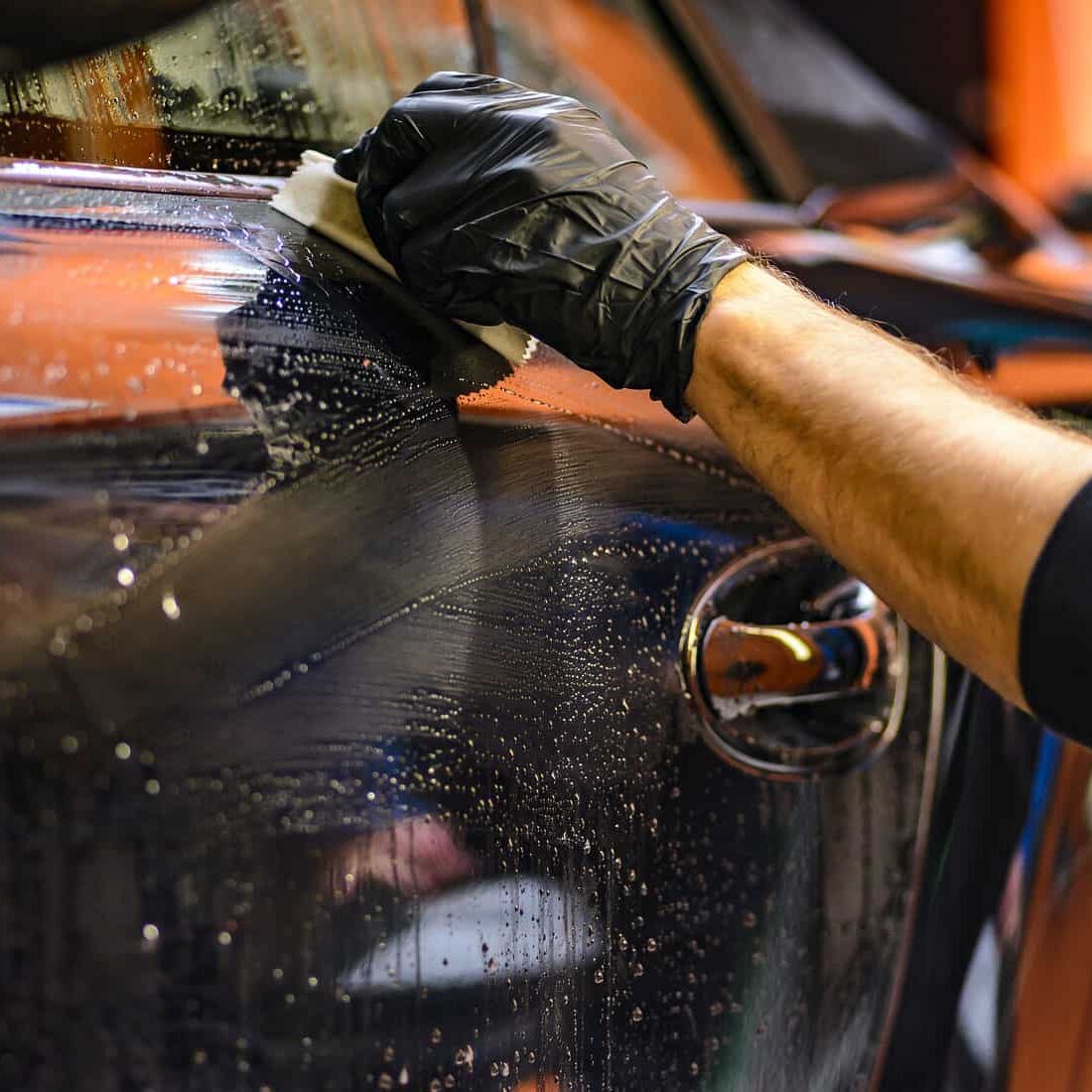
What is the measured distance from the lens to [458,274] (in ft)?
2.88

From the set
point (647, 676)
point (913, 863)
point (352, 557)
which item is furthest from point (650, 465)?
point (913, 863)

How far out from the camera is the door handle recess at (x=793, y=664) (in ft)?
3.05

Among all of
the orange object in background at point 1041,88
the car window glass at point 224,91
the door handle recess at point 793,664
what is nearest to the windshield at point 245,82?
the car window glass at point 224,91

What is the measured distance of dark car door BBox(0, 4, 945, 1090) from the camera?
616 mm

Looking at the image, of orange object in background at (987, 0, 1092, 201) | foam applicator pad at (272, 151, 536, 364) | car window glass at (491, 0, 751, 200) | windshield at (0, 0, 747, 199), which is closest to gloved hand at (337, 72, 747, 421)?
foam applicator pad at (272, 151, 536, 364)

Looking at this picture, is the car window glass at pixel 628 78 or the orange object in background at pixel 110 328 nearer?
the orange object in background at pixel 110 328

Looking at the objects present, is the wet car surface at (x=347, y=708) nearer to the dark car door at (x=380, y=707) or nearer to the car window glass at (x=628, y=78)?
the dark car door at (x=380, y=707)

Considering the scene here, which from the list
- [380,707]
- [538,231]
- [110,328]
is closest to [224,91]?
[538,231]

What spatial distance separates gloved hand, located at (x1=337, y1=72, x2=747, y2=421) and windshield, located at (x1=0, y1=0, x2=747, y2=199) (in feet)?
0.40

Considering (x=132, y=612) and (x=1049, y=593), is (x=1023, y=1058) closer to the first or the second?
(x=1049, y=593)

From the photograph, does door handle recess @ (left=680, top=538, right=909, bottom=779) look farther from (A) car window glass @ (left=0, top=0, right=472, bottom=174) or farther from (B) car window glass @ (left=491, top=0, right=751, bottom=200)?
(B) car window glass @ (left=491, top=0, right=751, bottom=200)

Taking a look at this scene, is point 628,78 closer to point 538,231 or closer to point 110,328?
point 538,231

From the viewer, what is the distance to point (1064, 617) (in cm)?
76

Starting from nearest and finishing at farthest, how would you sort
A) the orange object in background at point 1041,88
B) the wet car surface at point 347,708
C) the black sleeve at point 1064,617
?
the wet car surface at point 347,708 < the black sleeve at point 1064,617 < the orange object in background at point 1041,88
